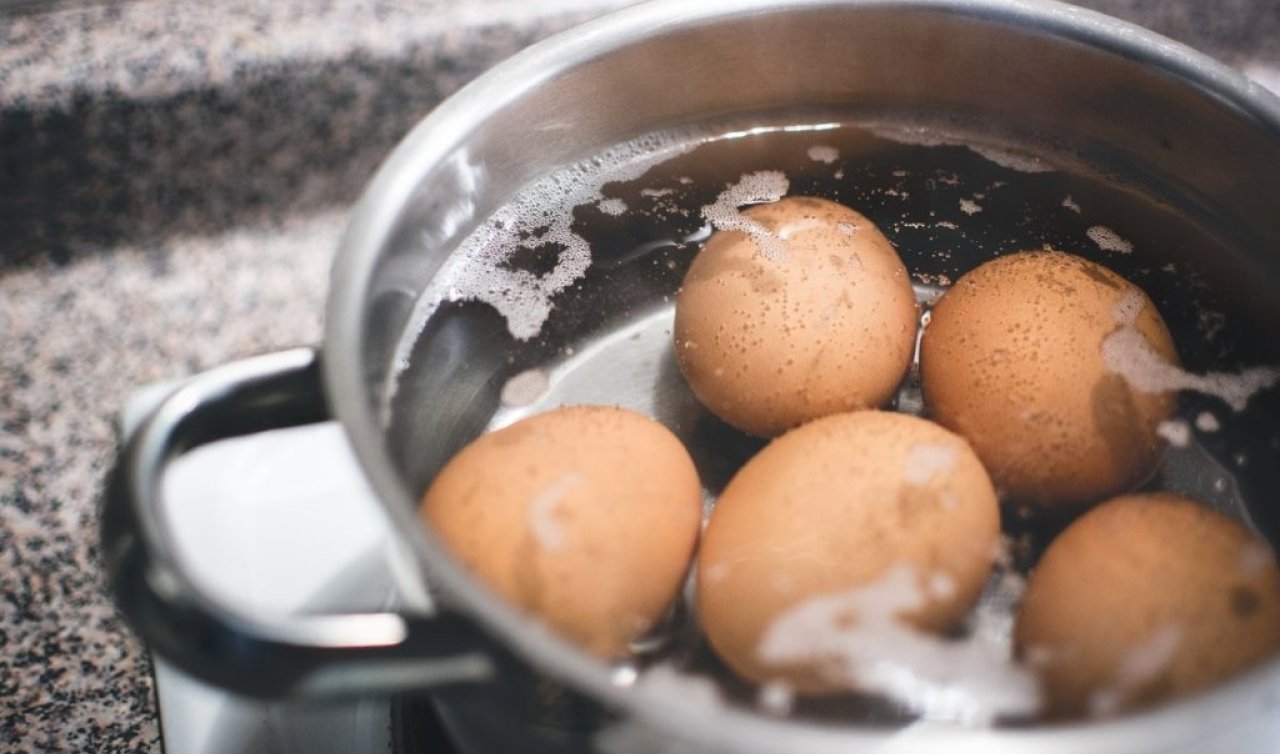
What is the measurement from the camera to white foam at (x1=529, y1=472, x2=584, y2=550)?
18.3 inches

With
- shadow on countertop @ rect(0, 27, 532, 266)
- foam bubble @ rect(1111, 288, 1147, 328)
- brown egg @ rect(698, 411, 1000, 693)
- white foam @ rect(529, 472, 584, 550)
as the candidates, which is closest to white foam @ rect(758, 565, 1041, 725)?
brown egg @ rect(698, 411, 1000, 693)

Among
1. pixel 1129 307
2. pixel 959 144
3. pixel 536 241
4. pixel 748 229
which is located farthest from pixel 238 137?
pixel 1129 307

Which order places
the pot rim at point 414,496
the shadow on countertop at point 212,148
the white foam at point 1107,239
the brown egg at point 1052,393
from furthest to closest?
the shadow on countertop at point 212,148 < the white foam at point 1107,239 < the brown egg at point 1052,393 < the pot rim at point 414,496

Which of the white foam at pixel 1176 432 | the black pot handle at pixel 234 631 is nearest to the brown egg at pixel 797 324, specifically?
the white foam at pixel 1176 432

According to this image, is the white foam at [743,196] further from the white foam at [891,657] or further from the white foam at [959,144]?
the white foam at [891,657]

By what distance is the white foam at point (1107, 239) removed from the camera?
2.09ft

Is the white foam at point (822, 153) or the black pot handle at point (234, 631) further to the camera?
the white foam at point (822, 153)

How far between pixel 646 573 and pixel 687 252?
0.85 feet

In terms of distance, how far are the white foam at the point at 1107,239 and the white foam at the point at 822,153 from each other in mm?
167

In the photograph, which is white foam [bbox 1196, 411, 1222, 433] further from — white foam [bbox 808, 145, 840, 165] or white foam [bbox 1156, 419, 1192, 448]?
white foam [bbox 808, 145, 840, 165]

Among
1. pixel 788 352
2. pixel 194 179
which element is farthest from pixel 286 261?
pixel 788 352

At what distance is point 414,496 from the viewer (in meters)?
0.46

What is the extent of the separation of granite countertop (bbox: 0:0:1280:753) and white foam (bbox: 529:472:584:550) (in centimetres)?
35

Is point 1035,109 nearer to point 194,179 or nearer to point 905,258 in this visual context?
point 905,258
